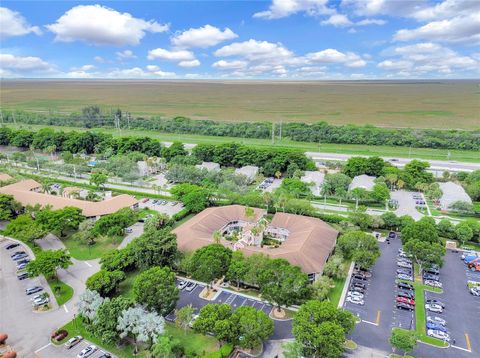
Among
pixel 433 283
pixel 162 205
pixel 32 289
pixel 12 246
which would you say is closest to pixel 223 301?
pixel 32 289

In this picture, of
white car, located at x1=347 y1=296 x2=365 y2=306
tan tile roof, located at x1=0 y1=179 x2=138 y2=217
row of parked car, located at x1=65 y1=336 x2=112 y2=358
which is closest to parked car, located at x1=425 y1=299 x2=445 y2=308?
white car, located at x1=347 y1=296 x2=365 y2=306

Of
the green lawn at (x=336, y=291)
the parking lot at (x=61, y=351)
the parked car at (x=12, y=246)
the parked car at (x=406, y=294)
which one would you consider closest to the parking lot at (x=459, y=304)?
the parked car at (x=406, y=294)

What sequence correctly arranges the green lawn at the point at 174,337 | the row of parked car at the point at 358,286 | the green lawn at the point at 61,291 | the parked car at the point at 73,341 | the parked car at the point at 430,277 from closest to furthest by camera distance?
the green lawn at the point at 174,337, the parked car at the point at 73,341, the row of parked car at the point at 358,286, the green lawn at the point at 61,291, the parked car at the point at 430,277

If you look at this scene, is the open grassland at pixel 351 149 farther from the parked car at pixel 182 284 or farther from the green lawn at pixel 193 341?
the green lawn at pixel 193 341

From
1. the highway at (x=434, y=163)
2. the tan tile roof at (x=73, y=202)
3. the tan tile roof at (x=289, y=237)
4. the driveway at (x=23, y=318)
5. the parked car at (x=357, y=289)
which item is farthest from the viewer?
the highway at (x=434, y=163)

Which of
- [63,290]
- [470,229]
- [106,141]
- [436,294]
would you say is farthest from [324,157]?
[63,290]

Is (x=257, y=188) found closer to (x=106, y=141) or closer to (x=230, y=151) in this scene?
(x=230, y=151)
